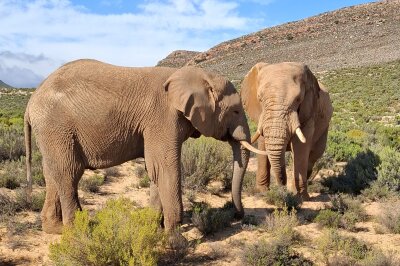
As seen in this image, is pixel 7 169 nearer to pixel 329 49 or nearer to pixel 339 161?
pixel 339 161

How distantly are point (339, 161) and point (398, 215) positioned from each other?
5.36m

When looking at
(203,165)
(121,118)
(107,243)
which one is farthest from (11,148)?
(107,243)

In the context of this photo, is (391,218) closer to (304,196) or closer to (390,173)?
(304,196)

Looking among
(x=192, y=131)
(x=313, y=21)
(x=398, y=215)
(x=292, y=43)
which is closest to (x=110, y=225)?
(x=192, y=131)

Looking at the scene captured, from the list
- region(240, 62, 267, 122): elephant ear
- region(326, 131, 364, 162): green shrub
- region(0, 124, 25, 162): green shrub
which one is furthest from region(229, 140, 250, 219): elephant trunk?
region(0, 124, 25, 162): green shrub

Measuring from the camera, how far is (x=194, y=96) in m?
5.86

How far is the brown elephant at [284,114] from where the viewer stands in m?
7.07

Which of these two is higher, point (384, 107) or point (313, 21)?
point (313, 21)

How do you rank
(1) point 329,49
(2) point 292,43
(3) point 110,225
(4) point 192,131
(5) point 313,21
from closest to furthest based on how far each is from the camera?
(3) point 110,225, (4) point 192,131, (1) point 329,49, (2) point 292,43, (5) point 313,21

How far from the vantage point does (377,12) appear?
78750 mm

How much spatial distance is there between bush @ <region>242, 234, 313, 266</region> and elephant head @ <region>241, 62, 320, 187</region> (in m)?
1.84

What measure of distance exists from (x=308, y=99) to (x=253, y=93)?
135 cm

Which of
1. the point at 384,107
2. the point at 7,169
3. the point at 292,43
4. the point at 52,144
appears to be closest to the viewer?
the point at 52,144

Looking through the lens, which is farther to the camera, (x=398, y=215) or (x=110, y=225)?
(x=398, y=215)
